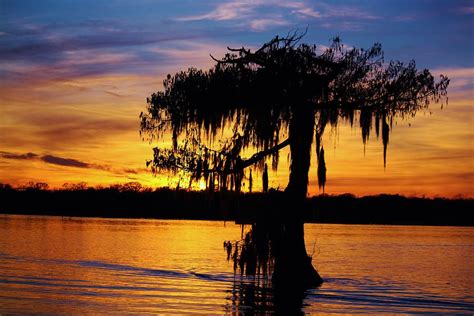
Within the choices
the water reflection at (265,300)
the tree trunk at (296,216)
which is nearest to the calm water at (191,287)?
the water reflection at (265,300)

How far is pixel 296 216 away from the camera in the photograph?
951 inches

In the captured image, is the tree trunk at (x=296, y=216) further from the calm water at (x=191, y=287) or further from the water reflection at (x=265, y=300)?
the calm water at (x=191, y=287)

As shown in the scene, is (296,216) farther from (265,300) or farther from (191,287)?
(191,287)

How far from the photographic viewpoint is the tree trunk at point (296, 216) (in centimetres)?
2383

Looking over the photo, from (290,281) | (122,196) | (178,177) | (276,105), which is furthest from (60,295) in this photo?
(122,196)

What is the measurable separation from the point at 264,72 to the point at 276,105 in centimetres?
110

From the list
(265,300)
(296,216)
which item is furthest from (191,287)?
(265,300)

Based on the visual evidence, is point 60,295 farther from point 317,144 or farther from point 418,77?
point 418,77

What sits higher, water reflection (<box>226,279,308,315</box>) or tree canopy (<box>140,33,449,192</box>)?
tree canopy (<box>140,33,449,192</box>)

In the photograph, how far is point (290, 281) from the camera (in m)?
23.6

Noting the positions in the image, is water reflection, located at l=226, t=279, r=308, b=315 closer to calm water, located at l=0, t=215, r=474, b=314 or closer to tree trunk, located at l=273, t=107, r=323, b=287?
calm water, located at l=0, t=215, r=474, b=314

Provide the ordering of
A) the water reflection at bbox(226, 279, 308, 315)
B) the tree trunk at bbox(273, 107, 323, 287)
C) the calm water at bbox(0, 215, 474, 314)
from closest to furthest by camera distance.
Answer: the water reflection at bbox(226, 279, 308, 315) < the calm water at bbox(0, 215, 474, 314) < the tree trunk at bbox(273, 107, 323, 287)

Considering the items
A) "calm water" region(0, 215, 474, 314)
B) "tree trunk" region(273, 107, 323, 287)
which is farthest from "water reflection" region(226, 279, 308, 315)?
"tree trunk" region(273, 107, 323, 287)

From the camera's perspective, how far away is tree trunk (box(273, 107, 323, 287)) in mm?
23828
